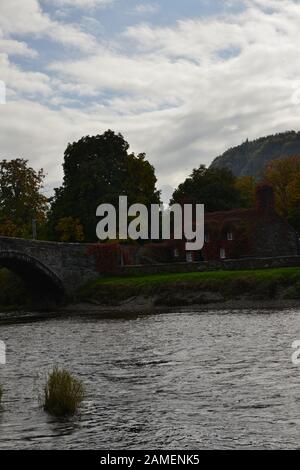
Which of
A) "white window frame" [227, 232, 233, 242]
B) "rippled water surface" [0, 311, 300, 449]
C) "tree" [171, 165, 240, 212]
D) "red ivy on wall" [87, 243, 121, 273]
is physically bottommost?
"rippled water surface" [0, 311, 300, 449]

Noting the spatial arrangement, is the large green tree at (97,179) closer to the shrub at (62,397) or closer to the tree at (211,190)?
the tree at (211,190)

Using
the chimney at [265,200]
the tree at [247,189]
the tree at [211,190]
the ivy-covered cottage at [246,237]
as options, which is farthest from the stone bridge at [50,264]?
the tree at [247,189]

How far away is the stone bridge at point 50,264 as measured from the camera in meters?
65.4

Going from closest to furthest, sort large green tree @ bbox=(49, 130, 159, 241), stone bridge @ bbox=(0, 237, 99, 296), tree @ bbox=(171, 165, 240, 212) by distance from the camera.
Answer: stone bridge @ bbox=(0, 237, 99, 296) < large green tree @ bbox=(49, 130, 159, 241) < tree @ bbox=(171, 165, 240, 212)

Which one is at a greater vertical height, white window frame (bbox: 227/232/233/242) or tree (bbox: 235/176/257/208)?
tree (bbox: 235/176/257/208)

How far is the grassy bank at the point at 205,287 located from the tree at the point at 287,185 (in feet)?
107

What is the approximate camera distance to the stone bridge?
2576 inches

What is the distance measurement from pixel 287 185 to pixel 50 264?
Result: 44627 millimetres

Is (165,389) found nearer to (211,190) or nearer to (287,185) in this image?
(211,190)

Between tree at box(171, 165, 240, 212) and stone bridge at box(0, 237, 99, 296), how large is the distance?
24351 mm

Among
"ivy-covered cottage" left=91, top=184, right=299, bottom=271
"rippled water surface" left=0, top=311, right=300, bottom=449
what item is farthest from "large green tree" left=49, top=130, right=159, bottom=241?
"rippled water surface" left=0, top=311, right=300, bottom=449

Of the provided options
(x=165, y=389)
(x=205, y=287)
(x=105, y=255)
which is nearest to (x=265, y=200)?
(x=105, y=255)

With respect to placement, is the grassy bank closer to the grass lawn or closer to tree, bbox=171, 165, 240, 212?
the grass lawn

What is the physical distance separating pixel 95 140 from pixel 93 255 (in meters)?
25.9
